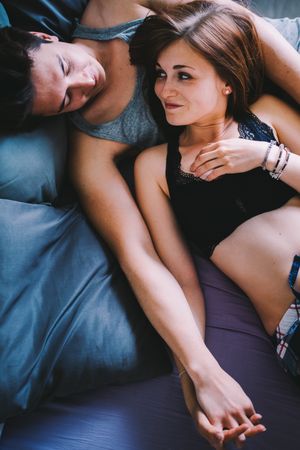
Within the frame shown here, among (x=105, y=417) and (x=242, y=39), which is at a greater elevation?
(x=242, y=39)

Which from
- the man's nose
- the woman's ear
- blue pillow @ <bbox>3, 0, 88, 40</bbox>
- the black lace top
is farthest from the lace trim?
blue pillow @ <bbox>3, 0, 88, 40</bbox>

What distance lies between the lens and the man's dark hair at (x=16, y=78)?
1114 millimetres

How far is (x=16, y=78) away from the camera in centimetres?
111

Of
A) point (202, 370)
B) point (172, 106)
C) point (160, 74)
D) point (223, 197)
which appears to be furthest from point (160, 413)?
point (160, 74)

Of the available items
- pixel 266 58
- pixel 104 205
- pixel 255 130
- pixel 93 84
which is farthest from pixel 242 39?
pixel 104 205

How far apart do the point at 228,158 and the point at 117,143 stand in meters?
0.38

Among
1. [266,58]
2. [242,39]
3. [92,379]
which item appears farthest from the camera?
[266,58]

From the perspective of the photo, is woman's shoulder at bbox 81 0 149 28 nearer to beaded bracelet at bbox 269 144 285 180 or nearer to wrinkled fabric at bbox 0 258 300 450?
beaded bracelet at bbox 269 144 285 180

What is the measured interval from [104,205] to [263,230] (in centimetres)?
46

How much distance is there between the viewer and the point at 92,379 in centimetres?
111

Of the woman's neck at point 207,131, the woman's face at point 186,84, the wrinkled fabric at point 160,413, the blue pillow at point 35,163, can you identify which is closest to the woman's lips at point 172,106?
the woman's face at point 186,84

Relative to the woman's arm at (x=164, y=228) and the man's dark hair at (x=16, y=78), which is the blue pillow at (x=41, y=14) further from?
the woman's arm at (x=164, y=228)

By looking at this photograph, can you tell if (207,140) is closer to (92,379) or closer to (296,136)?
(296,136)

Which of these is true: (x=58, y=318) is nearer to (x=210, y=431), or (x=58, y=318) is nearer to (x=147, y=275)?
(x=147, y=275)
